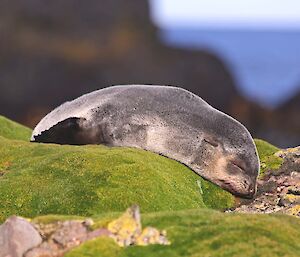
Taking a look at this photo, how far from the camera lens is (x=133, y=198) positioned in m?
12.6

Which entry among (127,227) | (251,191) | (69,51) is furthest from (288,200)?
(69,51)

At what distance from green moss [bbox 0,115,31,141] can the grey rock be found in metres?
7.69

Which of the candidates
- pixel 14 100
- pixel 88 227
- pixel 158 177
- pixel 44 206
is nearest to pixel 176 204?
pixel 158 177

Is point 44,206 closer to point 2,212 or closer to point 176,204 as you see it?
point 2,212

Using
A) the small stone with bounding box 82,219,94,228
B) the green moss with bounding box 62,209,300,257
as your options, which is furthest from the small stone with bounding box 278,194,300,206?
the small stone with bounding box 82,219,94,228

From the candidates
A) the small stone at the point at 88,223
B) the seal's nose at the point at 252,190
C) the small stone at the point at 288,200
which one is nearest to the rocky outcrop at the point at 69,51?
the seal's nose at the point at 252,190

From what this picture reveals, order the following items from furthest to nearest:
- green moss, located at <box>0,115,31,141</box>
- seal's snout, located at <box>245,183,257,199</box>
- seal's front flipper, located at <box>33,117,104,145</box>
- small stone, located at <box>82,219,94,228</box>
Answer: green moss, located at <box>0,115,31,141</box>, seal's front flipper, located at <box>33,117,104,145</box>, seal's snout, located at <box>245,183,257,199</box>, small stone, located at <box>82,219,94,228</box>

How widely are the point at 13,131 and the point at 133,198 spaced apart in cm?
614

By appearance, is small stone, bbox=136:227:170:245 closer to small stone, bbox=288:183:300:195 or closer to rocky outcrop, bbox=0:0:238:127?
small stone, bbox=288:183:300:195

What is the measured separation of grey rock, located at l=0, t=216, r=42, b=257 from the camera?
10016mm

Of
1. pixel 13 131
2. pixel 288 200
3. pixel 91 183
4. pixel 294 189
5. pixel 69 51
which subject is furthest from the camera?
pixel 69 51

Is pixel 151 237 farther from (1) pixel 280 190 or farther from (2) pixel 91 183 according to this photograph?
(1) pixel 280 190

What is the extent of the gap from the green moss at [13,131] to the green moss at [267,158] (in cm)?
451

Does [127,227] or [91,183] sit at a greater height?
[127,227]
